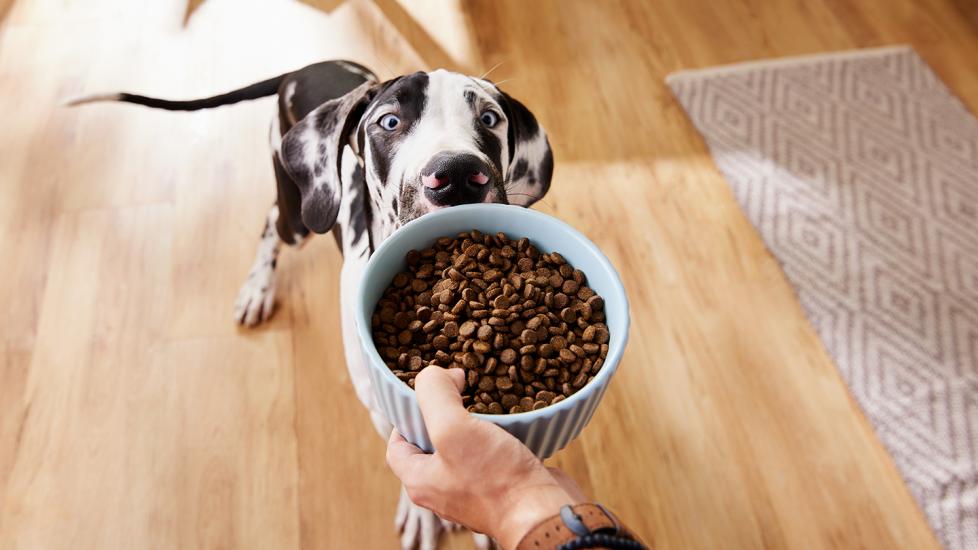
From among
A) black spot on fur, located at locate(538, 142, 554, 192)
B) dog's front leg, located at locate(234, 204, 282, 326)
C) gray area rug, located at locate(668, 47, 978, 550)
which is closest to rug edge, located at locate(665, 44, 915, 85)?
gray area rug, located at locate(668, 47, 978, 550)

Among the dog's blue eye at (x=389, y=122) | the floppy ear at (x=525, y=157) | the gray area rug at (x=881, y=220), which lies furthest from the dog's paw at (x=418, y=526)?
the gray area rug at (x=881, y=220)

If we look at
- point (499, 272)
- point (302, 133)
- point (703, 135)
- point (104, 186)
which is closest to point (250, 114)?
point (104, 186)

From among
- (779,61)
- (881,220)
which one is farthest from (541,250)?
(779,61)

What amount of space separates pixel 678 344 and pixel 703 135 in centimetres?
91

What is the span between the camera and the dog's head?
3.75ft

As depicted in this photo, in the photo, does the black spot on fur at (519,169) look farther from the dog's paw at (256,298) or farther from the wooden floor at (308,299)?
the dog's paw at (256,298)

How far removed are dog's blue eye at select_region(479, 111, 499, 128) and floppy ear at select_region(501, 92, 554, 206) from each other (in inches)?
2.3

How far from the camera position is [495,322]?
102cm

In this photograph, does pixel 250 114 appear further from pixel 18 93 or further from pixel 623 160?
pixel 623 160

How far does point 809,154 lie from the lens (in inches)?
102

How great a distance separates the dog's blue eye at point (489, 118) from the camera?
127cm

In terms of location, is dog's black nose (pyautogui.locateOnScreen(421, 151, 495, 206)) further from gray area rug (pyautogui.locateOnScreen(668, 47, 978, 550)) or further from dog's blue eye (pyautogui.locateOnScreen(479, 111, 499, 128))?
gray area rug (pyautogui.locateOnScreen(668, 47, 978, 550))

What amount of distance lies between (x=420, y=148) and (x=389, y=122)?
109 mm

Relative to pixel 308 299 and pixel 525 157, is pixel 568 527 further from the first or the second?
pixel 308 299
